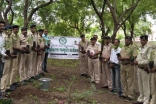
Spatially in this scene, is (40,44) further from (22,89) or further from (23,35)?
(22,89)

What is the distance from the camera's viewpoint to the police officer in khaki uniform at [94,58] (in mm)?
8539

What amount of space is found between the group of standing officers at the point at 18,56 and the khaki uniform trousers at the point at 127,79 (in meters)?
3.03

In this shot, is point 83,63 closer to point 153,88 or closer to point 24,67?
point 24,67

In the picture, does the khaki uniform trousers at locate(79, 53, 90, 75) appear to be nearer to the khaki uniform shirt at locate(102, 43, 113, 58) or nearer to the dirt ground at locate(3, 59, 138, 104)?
the dirt ground at locate(3, 59, 138, 104)

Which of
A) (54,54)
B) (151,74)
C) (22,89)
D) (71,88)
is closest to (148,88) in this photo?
(151,74)

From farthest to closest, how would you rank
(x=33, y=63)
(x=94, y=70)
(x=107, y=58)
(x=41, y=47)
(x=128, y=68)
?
1. (x=94, y=70)
2. (x=41, y=47)
3. (x=33, y=63)
4. (x=107, y=58)
5. (x=128, y=68)

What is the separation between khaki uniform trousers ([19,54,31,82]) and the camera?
287 inches

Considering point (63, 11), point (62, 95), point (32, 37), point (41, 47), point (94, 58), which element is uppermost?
point (63, 11)

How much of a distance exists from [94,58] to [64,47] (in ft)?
8.24

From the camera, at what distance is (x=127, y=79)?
697cm

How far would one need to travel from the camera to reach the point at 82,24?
21.8 m

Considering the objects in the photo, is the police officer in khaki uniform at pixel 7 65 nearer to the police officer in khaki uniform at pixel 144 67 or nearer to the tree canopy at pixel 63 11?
the police officer in khaki uniform at pixel 144 67

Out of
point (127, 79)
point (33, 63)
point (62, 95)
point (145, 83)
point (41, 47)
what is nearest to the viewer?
point (145, 83)

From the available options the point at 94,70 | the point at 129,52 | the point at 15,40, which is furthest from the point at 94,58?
the point at 15,40
